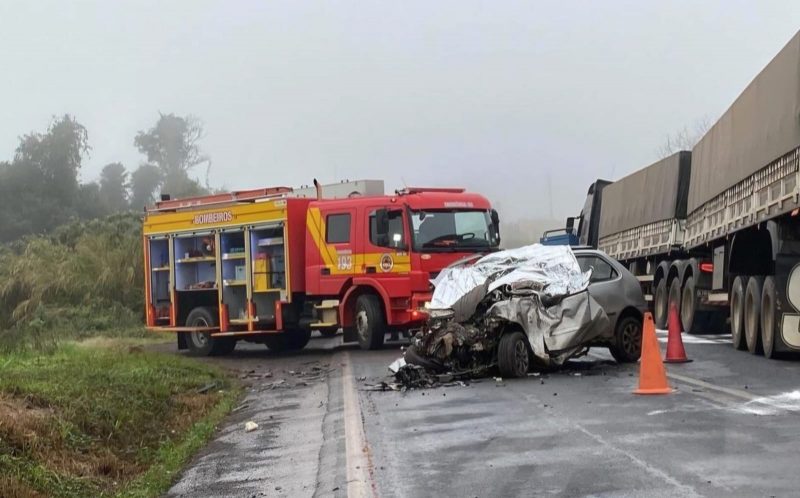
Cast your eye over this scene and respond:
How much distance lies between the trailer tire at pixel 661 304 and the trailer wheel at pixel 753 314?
637 centimetres

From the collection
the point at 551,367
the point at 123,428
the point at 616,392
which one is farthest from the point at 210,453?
the point at 551,367

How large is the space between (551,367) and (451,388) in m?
1.69

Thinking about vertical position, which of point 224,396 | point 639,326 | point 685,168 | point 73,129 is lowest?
point 224,396

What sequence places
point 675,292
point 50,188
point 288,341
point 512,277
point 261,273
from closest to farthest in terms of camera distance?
1. point 512,277
2. point 261,273
3. point 675,292
4. point 288,341
5. point 50,188

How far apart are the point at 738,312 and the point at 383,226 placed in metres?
6.05

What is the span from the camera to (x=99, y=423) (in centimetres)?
995

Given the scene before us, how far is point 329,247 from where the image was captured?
727 inches

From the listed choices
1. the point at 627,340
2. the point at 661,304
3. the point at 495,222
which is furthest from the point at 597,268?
the point at 661,304

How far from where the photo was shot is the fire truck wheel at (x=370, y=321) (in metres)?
17.8

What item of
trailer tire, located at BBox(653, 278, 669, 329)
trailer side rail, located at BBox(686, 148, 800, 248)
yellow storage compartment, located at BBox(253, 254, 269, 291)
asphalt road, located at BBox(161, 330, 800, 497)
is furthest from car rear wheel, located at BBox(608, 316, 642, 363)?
trailer tire, located at BBox(653, 278, 669, 329)

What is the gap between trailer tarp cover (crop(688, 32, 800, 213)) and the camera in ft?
42.8

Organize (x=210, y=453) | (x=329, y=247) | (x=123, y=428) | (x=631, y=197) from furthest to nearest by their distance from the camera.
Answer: (x=631, y=197), (x=329, y=247), (x=123, y=428), (x=210, y=453)

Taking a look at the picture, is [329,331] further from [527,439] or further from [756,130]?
[527,439]

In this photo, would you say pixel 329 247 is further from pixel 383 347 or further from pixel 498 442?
pixel 498 442
